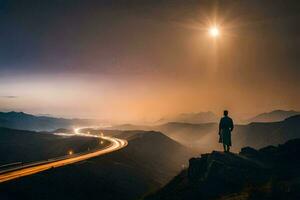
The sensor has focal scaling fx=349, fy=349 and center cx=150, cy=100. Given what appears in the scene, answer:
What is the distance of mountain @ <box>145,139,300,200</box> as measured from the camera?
2155 cm

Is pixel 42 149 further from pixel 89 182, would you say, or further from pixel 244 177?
pixel 244 177

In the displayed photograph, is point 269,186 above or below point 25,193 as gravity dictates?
above

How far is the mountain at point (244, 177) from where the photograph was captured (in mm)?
21555

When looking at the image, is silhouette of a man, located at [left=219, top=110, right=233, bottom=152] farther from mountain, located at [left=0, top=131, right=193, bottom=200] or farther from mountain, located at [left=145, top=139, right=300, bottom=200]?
mountain, located at [left=0, top=131, right=193, bottom=200]

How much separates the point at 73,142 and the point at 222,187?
9547 cm

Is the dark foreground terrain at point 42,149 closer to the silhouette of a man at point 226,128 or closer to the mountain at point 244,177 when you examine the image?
the mountain at point 244,177

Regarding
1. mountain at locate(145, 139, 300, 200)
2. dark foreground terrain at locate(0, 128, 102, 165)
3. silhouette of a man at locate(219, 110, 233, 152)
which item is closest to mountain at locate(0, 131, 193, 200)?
mountain at locate(145, 139, 300, 200)

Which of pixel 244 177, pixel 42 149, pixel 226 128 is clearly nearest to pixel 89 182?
pixel 226 128

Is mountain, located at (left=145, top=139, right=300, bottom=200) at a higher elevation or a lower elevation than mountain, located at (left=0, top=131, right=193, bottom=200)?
higher

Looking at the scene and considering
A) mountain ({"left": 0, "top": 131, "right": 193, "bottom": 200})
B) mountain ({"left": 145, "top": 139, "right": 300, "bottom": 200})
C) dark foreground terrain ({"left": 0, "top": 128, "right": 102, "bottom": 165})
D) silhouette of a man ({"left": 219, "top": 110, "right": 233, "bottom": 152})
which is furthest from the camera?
dark foreground terrain ({"left": 0, "top": 128, "right": 102, "bottom": 165})

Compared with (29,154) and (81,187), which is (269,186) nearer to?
(81,187)

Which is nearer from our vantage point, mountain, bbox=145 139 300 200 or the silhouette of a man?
mountain, bbox=145 139 300 200

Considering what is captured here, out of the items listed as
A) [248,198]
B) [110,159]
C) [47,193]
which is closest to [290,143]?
[248,198]

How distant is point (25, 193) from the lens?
3762cm
